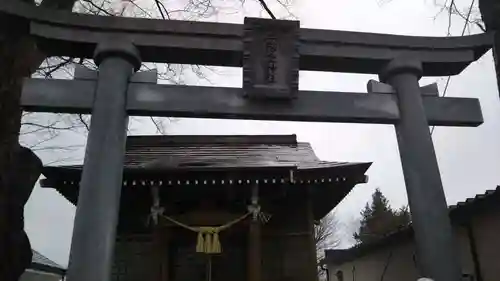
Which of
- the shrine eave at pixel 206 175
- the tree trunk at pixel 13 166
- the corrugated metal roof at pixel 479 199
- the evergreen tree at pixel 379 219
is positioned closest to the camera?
the tree trunk at pixel 13 166

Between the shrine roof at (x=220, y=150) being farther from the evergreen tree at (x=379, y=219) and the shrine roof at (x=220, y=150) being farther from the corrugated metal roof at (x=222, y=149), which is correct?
the evergreen tree at (x=379, y=219)

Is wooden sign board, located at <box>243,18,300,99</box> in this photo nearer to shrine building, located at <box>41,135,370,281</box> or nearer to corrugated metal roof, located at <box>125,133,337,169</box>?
shrine building, located at <box>41,135,370,281</box>

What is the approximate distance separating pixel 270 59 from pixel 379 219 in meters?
27.2

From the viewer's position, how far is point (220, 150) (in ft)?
38.8

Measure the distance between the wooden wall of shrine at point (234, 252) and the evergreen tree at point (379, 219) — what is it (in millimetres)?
16460

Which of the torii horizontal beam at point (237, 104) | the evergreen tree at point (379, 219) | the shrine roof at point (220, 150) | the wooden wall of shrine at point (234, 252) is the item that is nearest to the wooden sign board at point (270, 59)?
the torii horizontal beam at point (237, 104)

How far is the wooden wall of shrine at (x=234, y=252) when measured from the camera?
362 inches

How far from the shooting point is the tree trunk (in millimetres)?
4633

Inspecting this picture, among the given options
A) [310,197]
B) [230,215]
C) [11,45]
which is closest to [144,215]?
[230,215]

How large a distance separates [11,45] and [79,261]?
9.11 feet

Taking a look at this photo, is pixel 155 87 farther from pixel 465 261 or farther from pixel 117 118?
pixel 465 261

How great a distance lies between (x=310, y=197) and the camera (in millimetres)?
9836

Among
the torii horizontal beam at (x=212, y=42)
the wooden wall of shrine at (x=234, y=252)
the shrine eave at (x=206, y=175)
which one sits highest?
the torii horizontal beam at (x=212, y=42)

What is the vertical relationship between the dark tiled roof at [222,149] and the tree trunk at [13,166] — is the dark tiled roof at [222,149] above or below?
above
